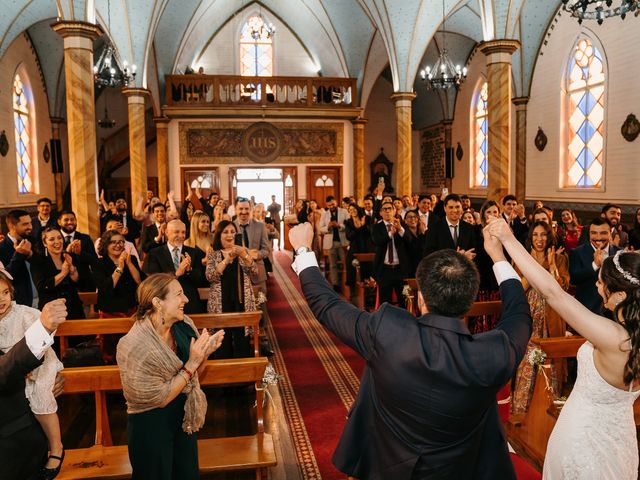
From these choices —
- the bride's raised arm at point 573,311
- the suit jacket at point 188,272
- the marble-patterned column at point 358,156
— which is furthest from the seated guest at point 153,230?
the marble-patterned column at point 358,156

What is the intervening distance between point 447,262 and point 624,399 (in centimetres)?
117

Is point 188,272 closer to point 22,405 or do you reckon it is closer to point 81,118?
point 22,405

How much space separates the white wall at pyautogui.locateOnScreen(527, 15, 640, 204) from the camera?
12.0m

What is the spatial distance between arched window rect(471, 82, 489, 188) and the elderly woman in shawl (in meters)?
18.1

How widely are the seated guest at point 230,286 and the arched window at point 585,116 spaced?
1117cm

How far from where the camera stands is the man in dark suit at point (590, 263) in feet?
16.1

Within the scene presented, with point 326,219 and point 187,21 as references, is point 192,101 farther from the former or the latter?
point 326,219

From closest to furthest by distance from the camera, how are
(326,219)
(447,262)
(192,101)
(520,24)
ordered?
1. (447,262)
2. (326,219)
3. (520,24)
4. (192,101)

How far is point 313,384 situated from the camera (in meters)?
5.63

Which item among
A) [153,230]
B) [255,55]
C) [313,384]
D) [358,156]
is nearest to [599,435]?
[313,384]

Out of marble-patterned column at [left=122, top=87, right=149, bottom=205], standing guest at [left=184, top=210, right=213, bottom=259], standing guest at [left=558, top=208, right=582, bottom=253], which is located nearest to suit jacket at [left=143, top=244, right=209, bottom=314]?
standing guest at [left=184, top=210, right=213, bottom=259]

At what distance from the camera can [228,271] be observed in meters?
5.43

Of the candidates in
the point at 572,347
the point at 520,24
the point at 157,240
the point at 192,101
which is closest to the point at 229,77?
the point at 192,101

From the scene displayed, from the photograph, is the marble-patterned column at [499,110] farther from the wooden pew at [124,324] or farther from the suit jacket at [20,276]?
the suit jacket at [20,276]
